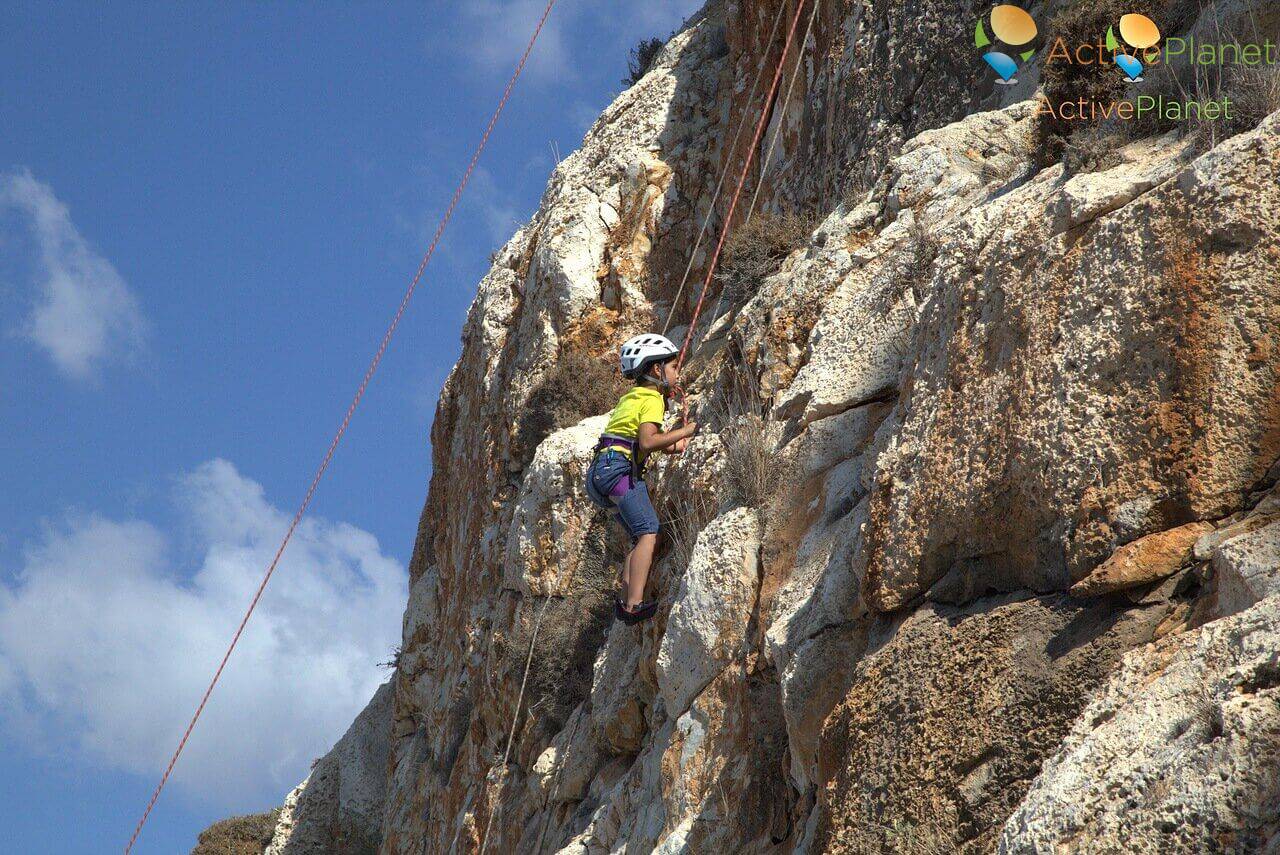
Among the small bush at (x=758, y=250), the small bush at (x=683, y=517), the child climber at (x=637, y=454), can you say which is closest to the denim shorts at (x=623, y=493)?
the child climber at (x=637, y=454)

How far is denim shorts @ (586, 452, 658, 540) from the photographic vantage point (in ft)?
28.9

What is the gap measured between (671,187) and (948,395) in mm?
8912

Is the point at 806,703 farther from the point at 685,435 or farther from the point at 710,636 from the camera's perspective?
the point at 685,435

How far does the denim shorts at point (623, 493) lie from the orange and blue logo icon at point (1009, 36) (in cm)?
416

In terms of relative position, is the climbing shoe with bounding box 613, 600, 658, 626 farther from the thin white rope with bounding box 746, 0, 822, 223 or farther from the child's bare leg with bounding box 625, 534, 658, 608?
the thin white rope with bounding box 746, 0, 822, 223

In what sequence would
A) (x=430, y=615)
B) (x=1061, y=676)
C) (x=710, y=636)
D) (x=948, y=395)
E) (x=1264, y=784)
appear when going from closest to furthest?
(x=1264, y=784) < (x=1061, y=676) < (x=948, y=395) < (x=710, y=636) < (x=430, y=615)

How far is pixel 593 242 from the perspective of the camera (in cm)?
1378

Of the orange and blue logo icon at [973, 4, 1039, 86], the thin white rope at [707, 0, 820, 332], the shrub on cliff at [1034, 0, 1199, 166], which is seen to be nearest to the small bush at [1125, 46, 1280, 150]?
the shrub on cliff at [1034, 0, 1199, 166]

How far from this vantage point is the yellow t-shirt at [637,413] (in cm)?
891

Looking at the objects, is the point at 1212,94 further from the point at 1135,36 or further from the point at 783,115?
the point at 783,115

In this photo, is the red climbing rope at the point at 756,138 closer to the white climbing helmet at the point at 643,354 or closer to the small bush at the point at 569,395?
the small bush at the point at 569,395

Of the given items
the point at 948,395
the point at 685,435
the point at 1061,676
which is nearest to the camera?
the point at 1061,676

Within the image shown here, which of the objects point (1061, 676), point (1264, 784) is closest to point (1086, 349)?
point (1061, 676)

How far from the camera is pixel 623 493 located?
8.94m
